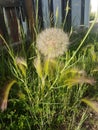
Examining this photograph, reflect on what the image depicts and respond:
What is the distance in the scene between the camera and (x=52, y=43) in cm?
202

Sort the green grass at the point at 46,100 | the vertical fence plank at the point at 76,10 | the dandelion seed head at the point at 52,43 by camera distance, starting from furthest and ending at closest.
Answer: the vertical fence plank at the point at 76,10, the green grass at the point at 46,100, the dandelion seed head at the point at 52,43

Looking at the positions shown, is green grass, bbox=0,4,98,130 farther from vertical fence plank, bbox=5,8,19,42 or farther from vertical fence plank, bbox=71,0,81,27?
vertical fence plank, bbox=71,0,81,27

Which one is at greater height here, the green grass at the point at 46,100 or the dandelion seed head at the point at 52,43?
the dandelion seed head at the point at 52,43

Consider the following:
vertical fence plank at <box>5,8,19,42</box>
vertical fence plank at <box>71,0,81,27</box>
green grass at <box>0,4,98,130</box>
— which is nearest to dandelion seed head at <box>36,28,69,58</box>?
green grass at <box>0,4,98,130</box>

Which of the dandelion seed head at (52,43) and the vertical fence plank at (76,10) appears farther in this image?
the vertical fence plank at (76,10)

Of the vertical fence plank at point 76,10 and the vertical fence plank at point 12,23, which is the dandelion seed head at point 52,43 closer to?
the vertical fence plank at point 12,23

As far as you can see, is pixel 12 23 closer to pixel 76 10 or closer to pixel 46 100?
pixel 46 100

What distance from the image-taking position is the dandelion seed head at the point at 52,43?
6.55 ft

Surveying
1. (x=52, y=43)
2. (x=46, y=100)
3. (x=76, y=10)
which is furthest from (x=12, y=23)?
(x=76, y=10)

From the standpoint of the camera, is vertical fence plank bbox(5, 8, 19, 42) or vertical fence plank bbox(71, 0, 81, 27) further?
vertical fence plank bbox(71, 0, 81, 27)

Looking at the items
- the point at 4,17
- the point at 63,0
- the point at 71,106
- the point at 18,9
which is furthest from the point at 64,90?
the point at 63,0

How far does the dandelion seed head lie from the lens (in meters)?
2.00

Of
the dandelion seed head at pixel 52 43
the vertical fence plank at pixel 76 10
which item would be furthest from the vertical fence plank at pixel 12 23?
the vertical fence plank at pixel 76 10

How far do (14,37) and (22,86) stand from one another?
1482 mm
